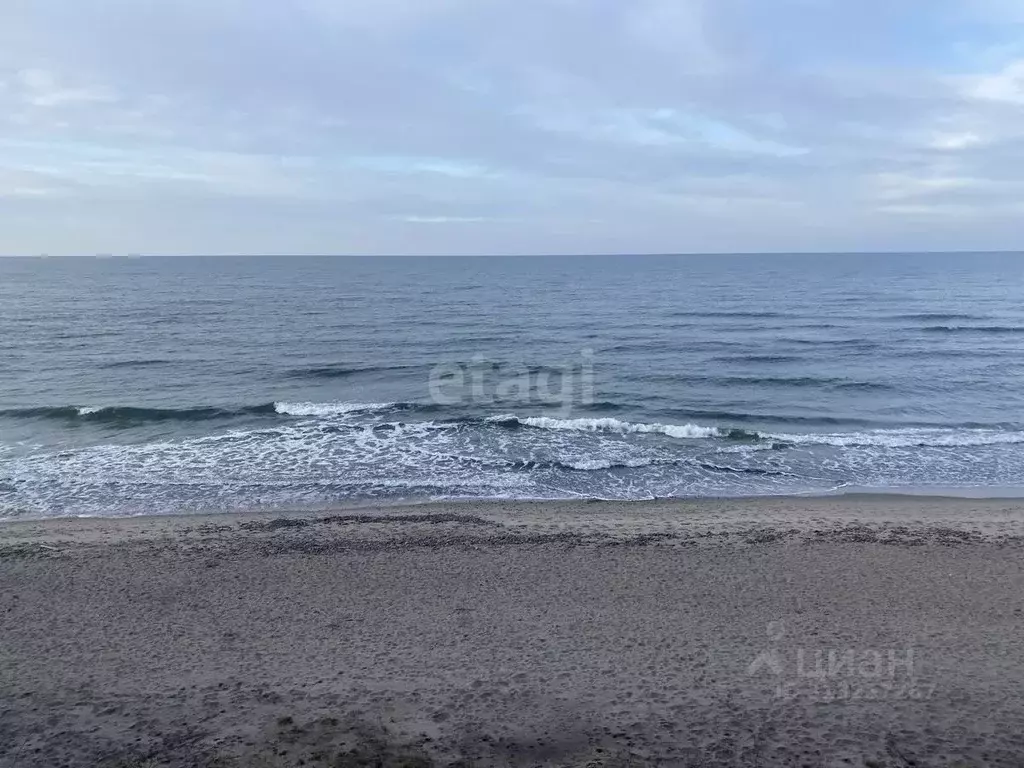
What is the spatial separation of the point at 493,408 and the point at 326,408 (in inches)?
239

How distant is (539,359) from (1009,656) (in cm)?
2740

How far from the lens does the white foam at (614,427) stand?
2227cm

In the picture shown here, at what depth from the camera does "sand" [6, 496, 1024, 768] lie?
757cm

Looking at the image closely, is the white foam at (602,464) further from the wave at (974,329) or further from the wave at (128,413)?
the wave at (974,329)

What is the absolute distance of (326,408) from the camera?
25.2 meters

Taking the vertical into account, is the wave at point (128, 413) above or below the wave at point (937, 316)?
below

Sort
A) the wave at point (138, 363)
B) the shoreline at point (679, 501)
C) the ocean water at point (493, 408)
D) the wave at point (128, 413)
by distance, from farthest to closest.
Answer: the wave at point (138, 363) < the wave at point (128, 413) < the ocean water at point (493, 408) < the shoreline at point (679, 501)

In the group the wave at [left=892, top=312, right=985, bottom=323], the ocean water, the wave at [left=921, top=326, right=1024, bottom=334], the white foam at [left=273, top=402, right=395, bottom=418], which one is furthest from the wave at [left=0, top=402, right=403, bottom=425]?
the wave at [left=892, top=312, right=985, bottom=323]

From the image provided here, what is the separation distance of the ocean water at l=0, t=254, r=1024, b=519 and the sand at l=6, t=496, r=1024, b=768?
2.72 metres

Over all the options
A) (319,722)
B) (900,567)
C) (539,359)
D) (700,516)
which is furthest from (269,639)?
(539,359)

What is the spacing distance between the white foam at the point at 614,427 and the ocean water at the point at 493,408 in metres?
0.10

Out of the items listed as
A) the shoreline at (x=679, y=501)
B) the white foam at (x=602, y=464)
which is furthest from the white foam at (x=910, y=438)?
the white foam at (x=602, y=464)

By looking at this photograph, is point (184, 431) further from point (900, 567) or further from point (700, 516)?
point (900, 567)

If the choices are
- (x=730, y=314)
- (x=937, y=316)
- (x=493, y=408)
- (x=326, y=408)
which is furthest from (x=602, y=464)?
(x=937, y=316)
